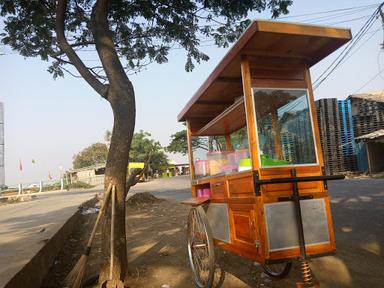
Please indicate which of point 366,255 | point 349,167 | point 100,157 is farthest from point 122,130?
point 100,157

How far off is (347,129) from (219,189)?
16316 millimetres

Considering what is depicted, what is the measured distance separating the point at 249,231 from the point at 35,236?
4.07 meters

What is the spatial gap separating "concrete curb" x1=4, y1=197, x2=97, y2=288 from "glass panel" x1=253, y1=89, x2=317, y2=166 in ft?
9.09

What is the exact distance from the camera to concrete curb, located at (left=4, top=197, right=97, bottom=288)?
360 centimetres

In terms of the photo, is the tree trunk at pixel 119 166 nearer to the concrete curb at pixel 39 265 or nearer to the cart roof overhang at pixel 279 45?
the concrete curb at pixel 39 265

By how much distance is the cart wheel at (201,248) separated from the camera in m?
3.73

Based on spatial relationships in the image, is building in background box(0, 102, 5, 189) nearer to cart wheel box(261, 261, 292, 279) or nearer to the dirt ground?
the dirt ground

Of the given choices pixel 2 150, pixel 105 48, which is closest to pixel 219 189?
pixel 105 48

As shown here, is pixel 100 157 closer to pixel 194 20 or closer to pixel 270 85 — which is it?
pixel 194 20

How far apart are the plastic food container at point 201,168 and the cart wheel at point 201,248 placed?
2.80 ft

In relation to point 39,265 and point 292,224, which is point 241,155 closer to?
point 292,224

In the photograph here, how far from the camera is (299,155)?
360 cm

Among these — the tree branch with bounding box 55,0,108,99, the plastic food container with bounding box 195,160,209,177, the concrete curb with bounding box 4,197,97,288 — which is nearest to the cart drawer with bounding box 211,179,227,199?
the plastic food container with bounding box 195,160,209,177

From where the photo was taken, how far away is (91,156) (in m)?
62.8
